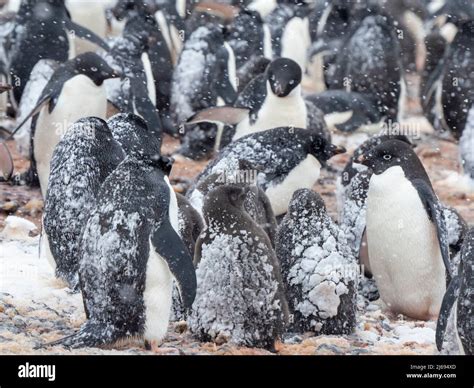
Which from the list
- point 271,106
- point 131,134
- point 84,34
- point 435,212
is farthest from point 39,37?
point 435,212

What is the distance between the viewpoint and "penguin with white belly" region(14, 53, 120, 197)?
267 inches

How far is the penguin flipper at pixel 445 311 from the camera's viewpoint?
431cm

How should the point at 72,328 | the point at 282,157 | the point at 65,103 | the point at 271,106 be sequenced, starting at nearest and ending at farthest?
the point at 72,328 < the point at 282,157 < the point at 65,103 < the point at 271,106

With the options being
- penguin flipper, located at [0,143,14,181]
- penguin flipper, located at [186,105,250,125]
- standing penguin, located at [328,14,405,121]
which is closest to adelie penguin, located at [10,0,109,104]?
penguin flipper, located at [186,105,250,125]

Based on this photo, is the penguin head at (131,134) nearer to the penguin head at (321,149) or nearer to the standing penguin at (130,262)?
the standing penguin at (130,262)

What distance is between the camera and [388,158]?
548cm

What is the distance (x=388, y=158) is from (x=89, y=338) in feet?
5.92

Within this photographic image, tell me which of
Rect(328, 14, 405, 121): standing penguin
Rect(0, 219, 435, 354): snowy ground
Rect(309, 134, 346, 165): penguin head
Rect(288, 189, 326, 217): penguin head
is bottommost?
Rect(0, 219, 435, 354): snowy ground

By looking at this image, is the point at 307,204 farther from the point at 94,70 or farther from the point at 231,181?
the point at 94,70

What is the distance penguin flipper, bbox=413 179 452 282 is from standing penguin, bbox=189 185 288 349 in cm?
109

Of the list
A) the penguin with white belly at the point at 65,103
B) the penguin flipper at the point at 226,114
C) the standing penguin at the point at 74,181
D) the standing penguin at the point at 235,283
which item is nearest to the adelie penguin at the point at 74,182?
the standing penguin at the point at 74,181

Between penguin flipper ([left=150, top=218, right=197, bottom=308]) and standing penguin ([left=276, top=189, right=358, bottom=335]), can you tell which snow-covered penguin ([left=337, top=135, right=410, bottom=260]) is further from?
penguin flipper ([left=150, top=218, right=197, bottom=308])

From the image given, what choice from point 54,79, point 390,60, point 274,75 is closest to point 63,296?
point 54,79
